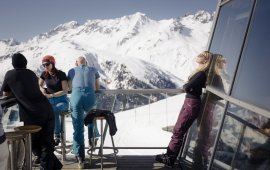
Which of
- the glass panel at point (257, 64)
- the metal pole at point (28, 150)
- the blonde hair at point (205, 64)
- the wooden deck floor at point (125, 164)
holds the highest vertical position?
the glass panel at point (257, 64)

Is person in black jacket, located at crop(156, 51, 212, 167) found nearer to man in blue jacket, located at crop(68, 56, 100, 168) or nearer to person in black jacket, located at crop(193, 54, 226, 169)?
person in black jacket, located at crop(193, 54, 226, 169)

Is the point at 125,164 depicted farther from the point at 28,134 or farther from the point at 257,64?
the point at 257,64

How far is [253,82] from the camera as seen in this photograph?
12.9ft

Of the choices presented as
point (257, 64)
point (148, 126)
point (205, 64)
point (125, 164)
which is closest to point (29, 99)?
point (125, 164)

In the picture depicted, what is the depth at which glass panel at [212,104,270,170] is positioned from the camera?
3.40m

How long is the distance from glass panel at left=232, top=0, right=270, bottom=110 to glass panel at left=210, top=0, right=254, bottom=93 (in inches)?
11.7

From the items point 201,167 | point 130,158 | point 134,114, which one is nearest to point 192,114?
point 201,167

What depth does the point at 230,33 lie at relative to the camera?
551 centimetres

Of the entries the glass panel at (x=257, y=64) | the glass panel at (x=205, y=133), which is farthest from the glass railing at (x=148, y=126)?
the glass panel at (x=257, y=64)

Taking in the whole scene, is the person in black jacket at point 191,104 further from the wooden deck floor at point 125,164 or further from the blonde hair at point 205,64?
the wooden deck floor at point 125,164

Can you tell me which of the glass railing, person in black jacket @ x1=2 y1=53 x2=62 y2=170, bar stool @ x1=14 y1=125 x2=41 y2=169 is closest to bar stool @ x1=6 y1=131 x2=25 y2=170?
bar stool @ x1=14 y1=125 x2=41 y2=169

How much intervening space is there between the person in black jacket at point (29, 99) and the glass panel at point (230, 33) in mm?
2295

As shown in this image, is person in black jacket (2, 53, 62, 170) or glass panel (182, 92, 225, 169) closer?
person in black jacket (2, 53, 62, 170)

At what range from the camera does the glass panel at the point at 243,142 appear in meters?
3.40
